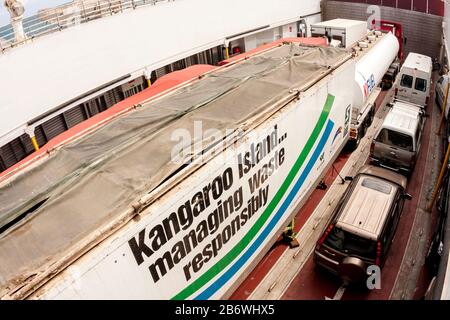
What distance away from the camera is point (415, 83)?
48.3 ft

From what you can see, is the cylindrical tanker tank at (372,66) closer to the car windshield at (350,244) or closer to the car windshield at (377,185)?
the car windshield at (377,185)

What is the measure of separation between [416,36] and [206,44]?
13.8 m

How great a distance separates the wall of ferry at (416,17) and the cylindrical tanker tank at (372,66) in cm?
346

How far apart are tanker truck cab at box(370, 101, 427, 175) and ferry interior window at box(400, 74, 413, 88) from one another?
4193 mm

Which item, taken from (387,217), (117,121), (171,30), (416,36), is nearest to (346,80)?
(387,217)

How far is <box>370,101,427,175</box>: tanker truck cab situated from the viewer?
10668 mm

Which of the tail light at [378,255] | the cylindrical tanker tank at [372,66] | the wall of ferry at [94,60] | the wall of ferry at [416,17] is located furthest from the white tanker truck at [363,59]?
the wall of ferry at [94,60]

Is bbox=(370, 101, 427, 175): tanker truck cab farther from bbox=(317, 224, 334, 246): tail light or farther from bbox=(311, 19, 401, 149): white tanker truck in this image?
bbox=(317, 224, 334, 246): tail light

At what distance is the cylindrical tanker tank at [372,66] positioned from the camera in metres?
12.3

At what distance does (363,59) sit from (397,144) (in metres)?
5.05

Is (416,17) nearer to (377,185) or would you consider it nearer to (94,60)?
(377,185)

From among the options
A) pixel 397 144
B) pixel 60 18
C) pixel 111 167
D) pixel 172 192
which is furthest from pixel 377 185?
pixel 60 18

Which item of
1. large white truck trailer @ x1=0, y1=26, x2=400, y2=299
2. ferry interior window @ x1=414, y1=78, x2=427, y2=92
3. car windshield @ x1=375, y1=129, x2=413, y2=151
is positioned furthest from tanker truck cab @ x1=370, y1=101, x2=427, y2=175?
ferry interior window @ x1=414, y1=78, x2=427, y2=92

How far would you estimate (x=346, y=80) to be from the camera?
31.9 feet
